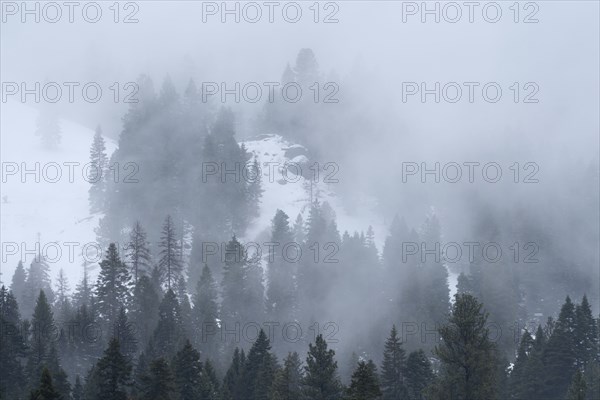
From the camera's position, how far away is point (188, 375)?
50781 mm

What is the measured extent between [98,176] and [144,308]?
39.0 meters

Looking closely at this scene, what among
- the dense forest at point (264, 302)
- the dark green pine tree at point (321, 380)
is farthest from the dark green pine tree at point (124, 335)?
the dark green pine tree at point (321, 380)

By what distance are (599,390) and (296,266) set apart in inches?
1658

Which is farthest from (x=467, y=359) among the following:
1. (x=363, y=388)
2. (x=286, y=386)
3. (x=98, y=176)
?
(x=98, y=176)

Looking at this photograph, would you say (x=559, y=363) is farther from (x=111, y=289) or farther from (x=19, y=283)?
(x=19, y=283)

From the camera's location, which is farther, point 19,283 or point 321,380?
point 19,283

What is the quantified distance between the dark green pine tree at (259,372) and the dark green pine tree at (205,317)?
15835 millimetres

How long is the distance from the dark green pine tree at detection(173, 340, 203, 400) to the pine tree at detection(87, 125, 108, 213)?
5908 cm

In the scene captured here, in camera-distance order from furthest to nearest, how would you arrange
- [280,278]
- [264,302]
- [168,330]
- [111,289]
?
[280,278] → [264,302] → [111,289] → [168,330]

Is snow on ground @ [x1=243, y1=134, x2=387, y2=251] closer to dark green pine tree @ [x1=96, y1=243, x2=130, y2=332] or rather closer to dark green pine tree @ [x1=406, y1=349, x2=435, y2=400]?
dark green pine tree @ [x1=96, y1=243, x2=130, y2=332]

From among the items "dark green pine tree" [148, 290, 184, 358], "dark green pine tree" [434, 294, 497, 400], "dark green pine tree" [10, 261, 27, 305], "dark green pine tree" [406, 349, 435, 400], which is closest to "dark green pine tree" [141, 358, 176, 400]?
"dark green pine tree" [434, 294, 497, 400]

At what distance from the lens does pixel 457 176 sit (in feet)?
406

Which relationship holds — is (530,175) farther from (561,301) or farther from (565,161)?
(561,301)

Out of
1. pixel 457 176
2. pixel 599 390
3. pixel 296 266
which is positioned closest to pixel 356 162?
pixel 457 176
